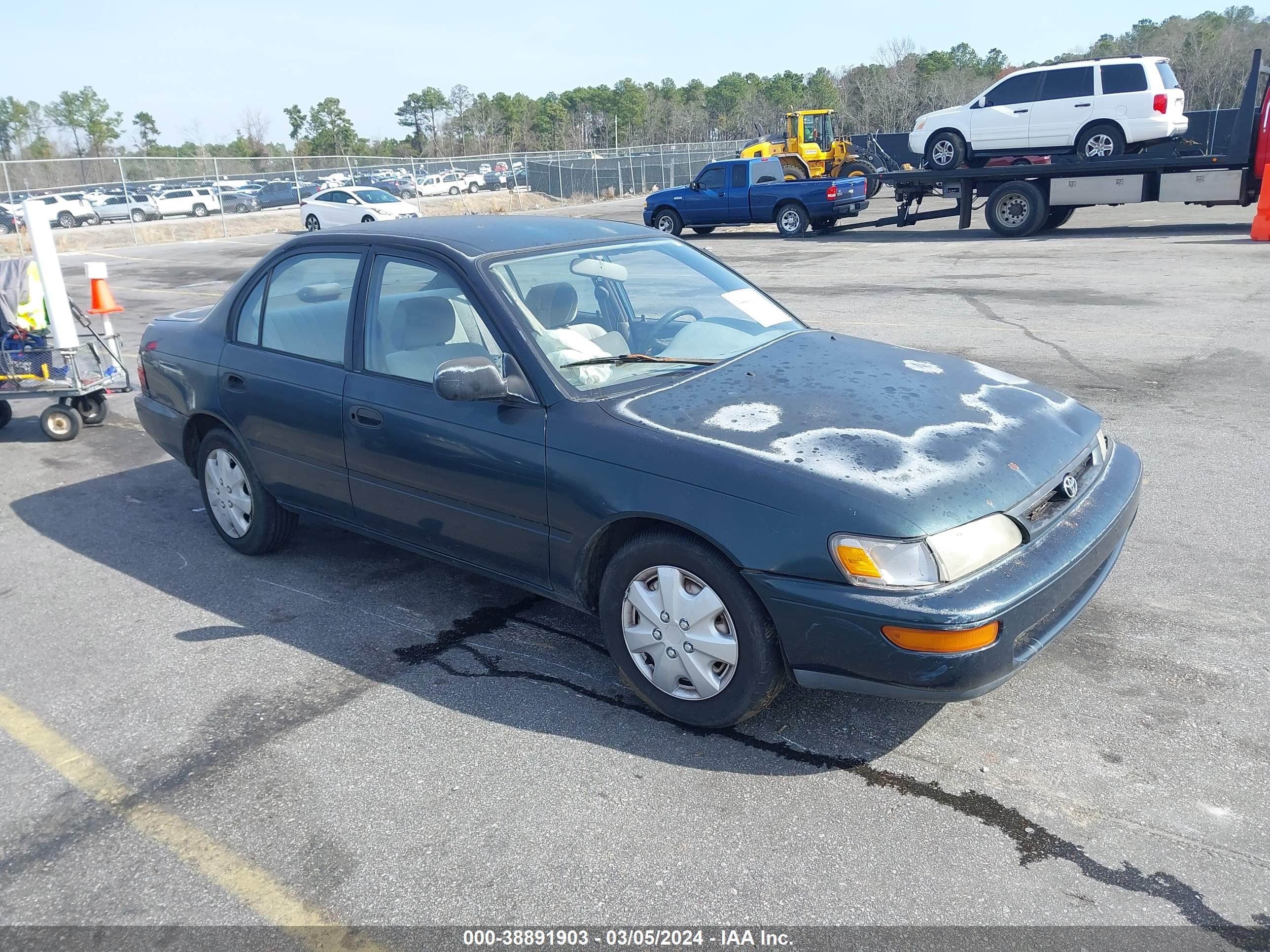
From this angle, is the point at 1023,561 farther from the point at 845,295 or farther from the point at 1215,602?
the point at 845,295

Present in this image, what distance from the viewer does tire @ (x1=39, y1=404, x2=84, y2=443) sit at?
7660 mm

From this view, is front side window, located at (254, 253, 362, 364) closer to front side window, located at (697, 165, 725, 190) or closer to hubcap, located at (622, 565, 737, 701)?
hubcap, located at (622, 565, 737, 701)

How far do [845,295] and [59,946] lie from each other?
39.5 ft

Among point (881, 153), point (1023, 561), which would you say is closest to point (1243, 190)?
point (881, 153)

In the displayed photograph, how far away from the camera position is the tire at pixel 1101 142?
61.5ft

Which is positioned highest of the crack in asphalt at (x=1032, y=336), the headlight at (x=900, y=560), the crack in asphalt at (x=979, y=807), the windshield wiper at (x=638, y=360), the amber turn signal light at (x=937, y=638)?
the windshield wiper at (x=638, y=360)

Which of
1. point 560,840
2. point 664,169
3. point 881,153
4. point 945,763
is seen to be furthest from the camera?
point 664,169

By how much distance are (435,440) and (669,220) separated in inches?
841

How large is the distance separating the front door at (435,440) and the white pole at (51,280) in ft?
14.8

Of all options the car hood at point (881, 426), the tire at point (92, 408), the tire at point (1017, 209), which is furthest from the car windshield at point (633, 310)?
the tire at point (1017, 209)

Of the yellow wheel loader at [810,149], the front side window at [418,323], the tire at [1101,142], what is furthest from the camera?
the yellow wheel loader at [810,149]

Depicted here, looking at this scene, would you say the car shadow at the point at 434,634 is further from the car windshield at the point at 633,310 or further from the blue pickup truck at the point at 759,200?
the blue pickup truck at the point at 759,200

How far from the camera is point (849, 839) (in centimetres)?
289

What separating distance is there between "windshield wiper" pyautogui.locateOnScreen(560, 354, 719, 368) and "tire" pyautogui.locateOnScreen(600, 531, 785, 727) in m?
0.78
